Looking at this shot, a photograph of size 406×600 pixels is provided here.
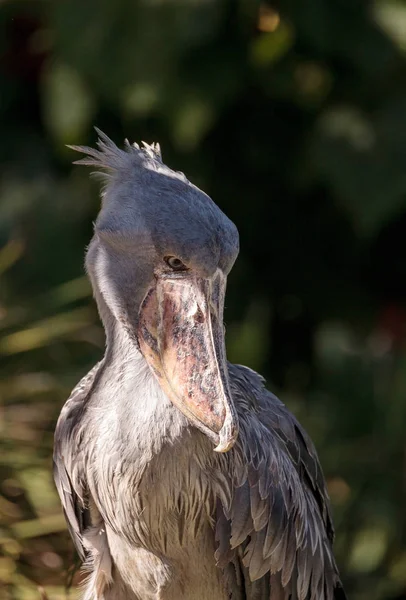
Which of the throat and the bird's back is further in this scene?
the bird's back

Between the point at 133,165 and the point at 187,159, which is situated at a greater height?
the point at 133,165

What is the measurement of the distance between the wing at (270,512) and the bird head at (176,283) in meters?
0.36

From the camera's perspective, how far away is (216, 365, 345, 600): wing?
8.85ft

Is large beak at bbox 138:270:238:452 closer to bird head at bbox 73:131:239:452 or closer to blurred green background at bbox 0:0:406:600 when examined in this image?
bird head at bbox 73:131:239:452

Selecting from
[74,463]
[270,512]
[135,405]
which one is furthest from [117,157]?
[270,512]

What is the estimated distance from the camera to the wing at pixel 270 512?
2.70 meters

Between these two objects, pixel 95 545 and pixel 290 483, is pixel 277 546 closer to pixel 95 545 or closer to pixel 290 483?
pixel 290 483

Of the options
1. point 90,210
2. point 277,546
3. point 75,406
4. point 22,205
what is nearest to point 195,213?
point 75,406

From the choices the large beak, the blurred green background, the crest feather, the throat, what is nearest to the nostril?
the large beak

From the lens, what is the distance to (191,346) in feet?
7.77

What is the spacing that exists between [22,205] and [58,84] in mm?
576

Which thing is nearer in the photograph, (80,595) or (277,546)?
(277,546)

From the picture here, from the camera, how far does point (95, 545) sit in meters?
2.88

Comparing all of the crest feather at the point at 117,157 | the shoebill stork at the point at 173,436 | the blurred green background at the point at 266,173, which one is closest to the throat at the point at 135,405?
the shoebill stork at the point at 173,436
